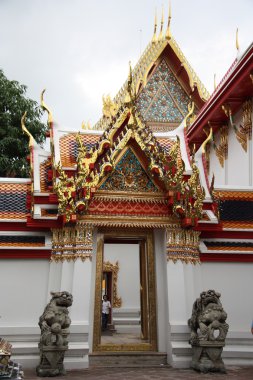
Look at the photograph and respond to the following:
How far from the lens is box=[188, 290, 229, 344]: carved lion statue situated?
658 centimetres

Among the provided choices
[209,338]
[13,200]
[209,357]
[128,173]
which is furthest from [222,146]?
[209,357]

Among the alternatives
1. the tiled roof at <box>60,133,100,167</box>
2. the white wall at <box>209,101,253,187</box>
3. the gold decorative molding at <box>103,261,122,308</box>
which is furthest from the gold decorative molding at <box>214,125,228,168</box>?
the gold decorative molding at <box>103,261,122,308</box>

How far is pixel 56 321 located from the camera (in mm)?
6320

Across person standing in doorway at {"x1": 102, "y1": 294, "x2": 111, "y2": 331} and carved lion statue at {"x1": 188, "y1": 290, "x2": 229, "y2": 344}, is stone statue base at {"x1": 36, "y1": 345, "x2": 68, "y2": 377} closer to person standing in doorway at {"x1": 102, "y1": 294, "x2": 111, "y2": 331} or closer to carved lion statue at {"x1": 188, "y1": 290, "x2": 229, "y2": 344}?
carved lion statue at {"x1": 188, "y1": 290, "x2": 229, "y2": 344}

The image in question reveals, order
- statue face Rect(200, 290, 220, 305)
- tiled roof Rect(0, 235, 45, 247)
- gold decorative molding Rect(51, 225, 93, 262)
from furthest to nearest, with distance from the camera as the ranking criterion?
tiled roof Rect(0, 235, 45, 247) → gold decorative molding Rect(51, 225, 93, 262) → statue face Rect(200, 290, 220, 305)

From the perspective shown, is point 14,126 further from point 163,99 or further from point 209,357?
point 209,357

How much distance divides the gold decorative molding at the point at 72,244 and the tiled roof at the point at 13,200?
0.69m

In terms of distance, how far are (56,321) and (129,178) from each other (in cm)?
246

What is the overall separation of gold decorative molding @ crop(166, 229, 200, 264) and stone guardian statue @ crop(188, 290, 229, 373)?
0.89 metres

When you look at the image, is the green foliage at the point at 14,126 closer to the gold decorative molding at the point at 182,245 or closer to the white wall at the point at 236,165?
the white wall at the point at 236,165

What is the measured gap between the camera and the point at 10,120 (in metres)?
16.0

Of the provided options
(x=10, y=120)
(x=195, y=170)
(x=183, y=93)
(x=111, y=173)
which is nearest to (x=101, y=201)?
(x=111, y=173)

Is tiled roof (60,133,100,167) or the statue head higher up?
tiled roof (60,133,100,167)

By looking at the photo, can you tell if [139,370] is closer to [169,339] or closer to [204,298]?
[169,339]
